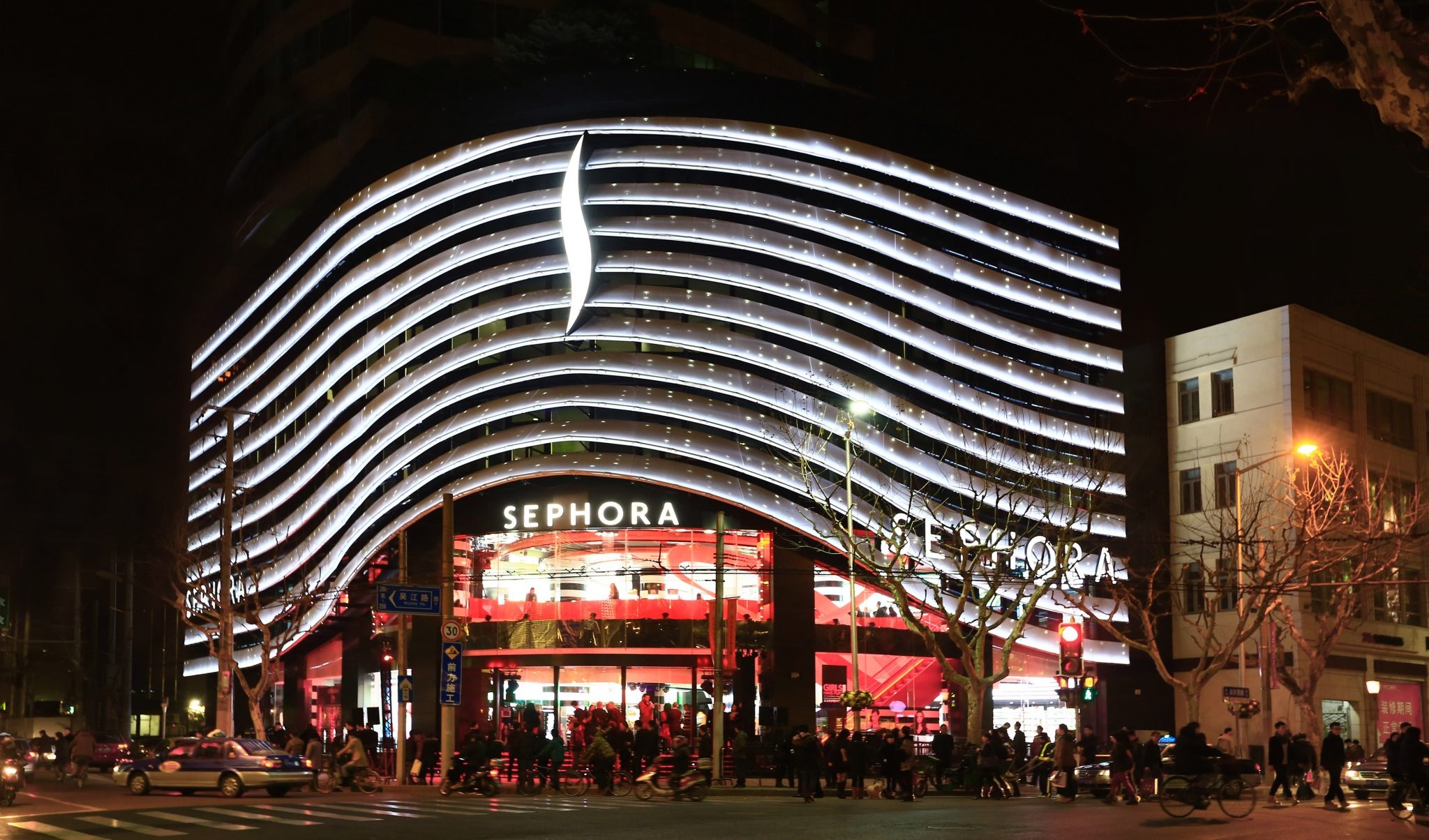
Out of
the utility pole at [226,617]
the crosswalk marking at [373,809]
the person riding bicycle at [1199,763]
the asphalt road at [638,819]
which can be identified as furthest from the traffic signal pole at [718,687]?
the utility pole at [226,617]

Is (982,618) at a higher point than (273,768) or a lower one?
higher

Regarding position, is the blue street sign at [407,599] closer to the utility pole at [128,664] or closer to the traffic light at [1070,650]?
the traffic light at [1070,650]

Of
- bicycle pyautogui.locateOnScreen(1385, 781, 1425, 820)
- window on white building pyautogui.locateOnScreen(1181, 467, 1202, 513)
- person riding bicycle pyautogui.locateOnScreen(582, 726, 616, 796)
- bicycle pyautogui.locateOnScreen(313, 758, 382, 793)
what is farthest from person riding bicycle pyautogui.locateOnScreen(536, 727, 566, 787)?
window on white building pyautogui.locateOnScreen(1181, 467, 1202, 513)

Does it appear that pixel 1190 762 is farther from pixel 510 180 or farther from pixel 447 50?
pixel 447 50

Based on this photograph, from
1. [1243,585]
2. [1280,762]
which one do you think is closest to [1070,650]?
[1280,762]

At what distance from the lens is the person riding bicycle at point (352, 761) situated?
36.5m

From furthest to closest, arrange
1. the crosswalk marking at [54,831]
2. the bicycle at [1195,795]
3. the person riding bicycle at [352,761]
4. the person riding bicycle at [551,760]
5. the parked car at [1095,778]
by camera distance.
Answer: the person riding bicycle at [352,761] → the person riding bicycle at [551,760] → the parked car at [1095,778] → the bicycle at [1195,795] → the crosswalk marking at [54,831]

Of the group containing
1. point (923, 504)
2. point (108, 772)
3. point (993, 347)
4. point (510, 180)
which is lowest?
point (108, 772)

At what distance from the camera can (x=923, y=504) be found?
160ft

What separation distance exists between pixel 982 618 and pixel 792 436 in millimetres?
13568

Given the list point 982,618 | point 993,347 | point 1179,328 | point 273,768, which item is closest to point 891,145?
point 993,347

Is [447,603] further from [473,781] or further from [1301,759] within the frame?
[1301,759]

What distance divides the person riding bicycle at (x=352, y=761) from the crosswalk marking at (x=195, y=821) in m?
8.61

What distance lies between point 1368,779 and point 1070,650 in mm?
7174
